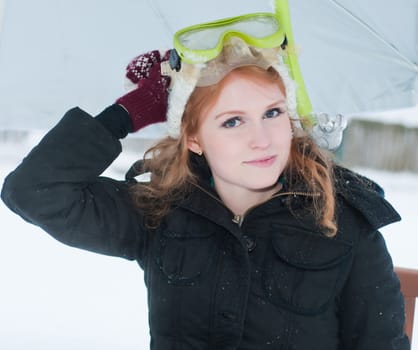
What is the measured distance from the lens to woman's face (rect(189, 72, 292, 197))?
144 cm

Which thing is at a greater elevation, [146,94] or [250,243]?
[146,94]

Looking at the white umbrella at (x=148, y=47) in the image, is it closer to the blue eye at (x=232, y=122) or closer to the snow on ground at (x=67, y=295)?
the blue eye at (x=232, y=122)

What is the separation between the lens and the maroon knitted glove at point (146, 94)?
1530 millimetres

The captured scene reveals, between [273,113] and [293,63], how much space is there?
0.13 meters

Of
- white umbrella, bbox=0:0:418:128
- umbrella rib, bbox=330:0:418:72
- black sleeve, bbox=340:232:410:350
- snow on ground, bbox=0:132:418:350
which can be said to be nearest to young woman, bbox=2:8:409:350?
black sleeve, bbox=340:232:410:350

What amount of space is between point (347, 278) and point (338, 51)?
0.93m

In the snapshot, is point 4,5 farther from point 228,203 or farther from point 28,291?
point 28,291

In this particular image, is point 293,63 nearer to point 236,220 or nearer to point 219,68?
point 219,68

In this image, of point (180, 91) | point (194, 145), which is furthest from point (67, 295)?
point (180, 91)

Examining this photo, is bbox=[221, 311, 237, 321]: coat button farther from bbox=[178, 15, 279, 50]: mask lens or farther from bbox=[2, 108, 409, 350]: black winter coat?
bbox=[178, 15, 279, 50]: mask lens

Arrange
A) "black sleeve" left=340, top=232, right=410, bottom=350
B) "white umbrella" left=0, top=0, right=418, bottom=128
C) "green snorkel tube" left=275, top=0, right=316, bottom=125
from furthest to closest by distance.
Answer: 1. "white umbrella" left=0, top=0, right=418, bottom=128
2. "green snorkel tube" left=275, top=0, right=316, bottom=125
3. "black sleeve" left=340, top=232, right=410, bottom=350

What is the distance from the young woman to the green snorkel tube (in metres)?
0.03

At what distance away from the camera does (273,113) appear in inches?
58.4

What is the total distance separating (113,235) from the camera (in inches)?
59.7
